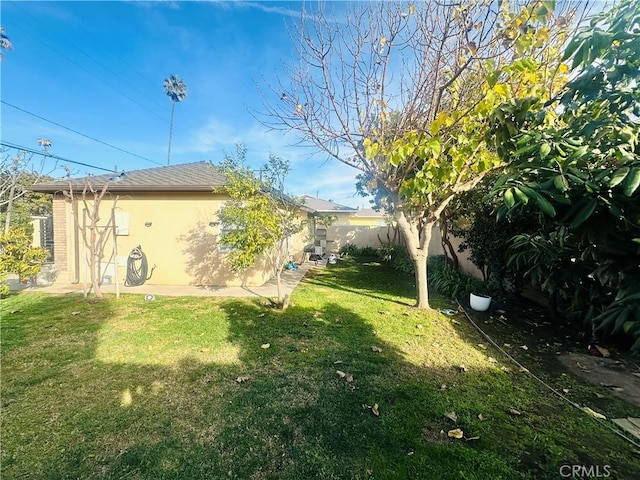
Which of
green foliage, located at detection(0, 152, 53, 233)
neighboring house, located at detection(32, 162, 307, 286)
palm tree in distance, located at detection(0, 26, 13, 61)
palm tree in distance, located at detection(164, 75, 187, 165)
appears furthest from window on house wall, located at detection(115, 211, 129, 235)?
palm tree in distance, located at detection(164, 75, 187, 165)

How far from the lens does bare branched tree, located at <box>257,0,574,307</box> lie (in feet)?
12.4

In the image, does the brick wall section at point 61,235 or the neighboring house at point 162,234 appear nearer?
the neighboring house at point 162,234

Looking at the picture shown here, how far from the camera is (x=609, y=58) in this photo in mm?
2471

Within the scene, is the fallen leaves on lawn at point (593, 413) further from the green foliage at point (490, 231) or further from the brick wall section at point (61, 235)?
the brick wall section at point (61, 235)

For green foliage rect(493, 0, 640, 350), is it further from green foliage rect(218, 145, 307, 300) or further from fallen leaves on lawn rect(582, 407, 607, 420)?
green foliage rect(218, 145, 307, 300)

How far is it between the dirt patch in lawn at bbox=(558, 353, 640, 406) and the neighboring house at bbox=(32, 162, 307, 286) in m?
7.69

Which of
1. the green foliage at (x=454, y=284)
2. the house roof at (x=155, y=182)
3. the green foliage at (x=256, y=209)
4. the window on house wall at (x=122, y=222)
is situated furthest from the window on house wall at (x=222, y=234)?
the green foliage at (x=454, y=284)

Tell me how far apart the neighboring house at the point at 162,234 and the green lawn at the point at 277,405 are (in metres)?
3.50

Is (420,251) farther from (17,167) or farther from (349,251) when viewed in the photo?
(17,167)

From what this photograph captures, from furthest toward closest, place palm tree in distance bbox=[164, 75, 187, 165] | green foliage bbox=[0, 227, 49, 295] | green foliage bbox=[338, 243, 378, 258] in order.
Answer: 1. palm tree in distance bbox=[164, 75, 187, 165]
2. green foliage bbox=[338, 243, 378, 258]
3. green foliage bbox=[0, 227, 49, 295]

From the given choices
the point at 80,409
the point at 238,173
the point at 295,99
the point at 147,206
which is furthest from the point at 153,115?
the point at 80,409

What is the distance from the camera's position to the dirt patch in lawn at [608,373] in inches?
137

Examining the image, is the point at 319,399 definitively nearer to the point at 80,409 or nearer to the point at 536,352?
the point at 80,409

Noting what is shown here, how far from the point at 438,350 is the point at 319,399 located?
2.35 metres
